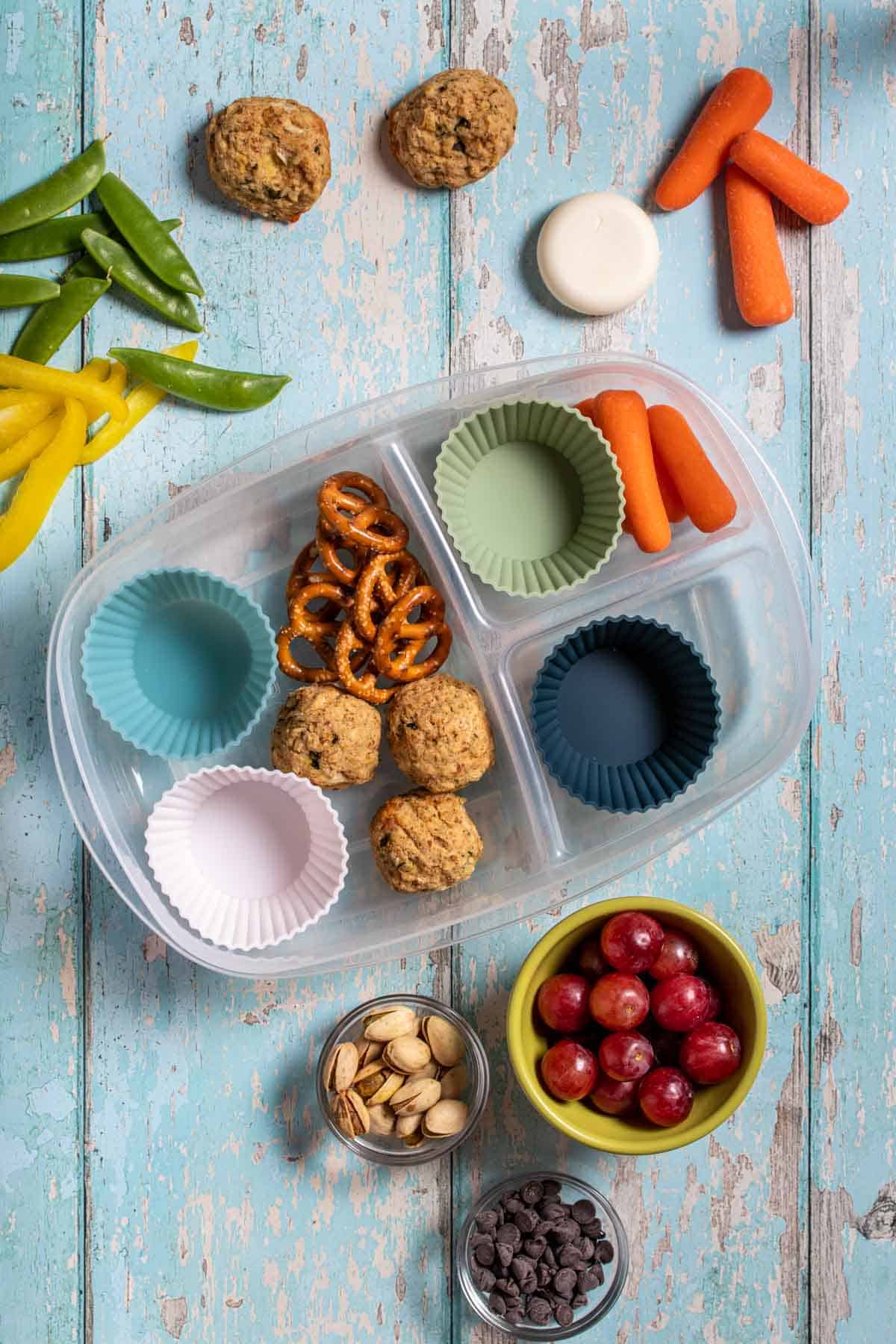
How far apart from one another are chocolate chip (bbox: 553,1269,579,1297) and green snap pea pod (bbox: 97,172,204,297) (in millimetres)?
1176

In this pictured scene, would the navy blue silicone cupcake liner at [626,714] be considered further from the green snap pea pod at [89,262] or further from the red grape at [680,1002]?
the green snap pea pod at [89,262]

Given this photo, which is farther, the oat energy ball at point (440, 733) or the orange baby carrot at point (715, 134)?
the orange baby carrot at point (715, 134)

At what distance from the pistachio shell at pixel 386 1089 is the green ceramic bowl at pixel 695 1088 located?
0.14 m

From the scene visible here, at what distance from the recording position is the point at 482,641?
4.15 feet

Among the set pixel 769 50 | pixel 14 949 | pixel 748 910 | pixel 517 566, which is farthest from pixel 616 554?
pixel 14 949

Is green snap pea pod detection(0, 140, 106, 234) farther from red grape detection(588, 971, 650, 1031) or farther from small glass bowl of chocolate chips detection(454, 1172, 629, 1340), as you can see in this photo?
small glass bowl of chocolate chips detection(454, 1172, 629, 1340)

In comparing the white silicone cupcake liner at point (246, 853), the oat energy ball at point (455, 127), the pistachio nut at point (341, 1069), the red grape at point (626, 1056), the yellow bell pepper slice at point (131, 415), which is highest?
the oat energy ball at point (455, 127)

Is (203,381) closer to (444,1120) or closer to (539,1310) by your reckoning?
(444,1120)

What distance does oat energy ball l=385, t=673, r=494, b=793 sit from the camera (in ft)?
3.86

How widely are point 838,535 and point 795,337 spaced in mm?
245

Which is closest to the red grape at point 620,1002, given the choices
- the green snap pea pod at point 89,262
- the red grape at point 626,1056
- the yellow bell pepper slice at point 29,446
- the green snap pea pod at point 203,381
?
the red grape at point 626,1056

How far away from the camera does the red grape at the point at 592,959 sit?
4.06ft

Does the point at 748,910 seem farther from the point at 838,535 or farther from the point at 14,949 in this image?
the point at 14,949

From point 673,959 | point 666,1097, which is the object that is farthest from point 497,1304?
point 673,959
